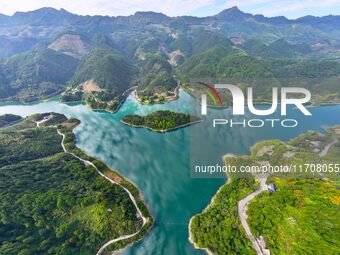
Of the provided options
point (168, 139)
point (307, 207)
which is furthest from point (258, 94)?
point (307, 207)

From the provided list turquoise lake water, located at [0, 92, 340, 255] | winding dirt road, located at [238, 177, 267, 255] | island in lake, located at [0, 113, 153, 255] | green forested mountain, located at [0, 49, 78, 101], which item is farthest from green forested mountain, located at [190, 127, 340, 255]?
green forested mountain, located at [0, 49, 78, 101]

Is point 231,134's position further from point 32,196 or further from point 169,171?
point 32,196

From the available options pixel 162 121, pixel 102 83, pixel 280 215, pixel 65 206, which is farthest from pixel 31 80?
pixel 280 215

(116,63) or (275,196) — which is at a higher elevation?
(116,63)

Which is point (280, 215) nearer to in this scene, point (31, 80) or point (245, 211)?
point (245, 211)

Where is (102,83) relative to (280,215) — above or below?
above
